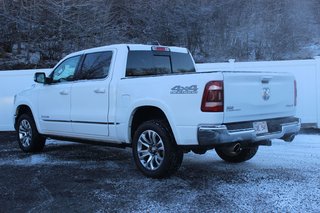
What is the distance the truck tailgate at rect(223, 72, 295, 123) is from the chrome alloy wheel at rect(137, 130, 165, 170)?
1109 millimetres

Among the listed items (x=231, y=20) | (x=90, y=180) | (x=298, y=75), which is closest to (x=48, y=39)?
(x=231, y=20)

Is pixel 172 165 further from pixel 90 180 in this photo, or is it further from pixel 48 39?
pixel 48 39

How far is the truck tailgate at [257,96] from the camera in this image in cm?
547

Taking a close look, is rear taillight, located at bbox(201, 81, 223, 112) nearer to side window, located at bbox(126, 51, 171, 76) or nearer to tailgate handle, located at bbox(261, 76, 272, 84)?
tailgate handle, located at bbox(261, 76, 272, 84)

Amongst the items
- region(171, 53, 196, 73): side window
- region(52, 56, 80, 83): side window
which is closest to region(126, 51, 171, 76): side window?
region(171, 53, 196, 73): side window

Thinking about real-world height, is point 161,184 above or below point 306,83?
below

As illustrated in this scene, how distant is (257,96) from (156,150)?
1.56 m

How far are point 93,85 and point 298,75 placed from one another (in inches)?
225

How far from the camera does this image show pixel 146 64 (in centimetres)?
706

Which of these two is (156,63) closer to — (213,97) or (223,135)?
(213,97)

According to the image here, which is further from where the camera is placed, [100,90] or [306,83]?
[306,83]

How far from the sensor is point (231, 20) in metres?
A: 18.7

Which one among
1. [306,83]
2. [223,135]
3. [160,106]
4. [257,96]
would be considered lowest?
[223,135]

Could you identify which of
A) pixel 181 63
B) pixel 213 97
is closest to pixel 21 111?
pixel 181 63
